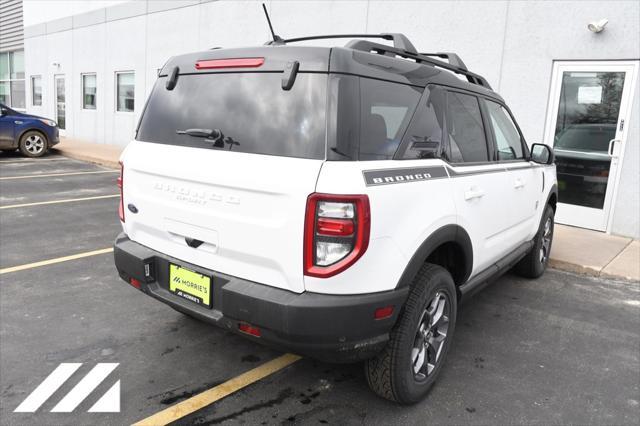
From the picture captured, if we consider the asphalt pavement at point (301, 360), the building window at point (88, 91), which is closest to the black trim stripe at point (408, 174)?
the asphalt pavement at point (301, 360)

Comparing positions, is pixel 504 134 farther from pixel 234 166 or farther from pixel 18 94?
pixel 18 94

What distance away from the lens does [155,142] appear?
3.02m

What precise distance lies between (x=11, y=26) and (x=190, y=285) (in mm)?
25375

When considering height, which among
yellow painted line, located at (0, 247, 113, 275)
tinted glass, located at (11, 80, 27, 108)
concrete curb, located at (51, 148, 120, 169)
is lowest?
yellow painted line, located at (0, 247, 113, 275)

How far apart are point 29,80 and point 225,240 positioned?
23033 millimetres

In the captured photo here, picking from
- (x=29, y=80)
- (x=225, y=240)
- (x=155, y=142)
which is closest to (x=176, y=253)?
(x=225, y=240)

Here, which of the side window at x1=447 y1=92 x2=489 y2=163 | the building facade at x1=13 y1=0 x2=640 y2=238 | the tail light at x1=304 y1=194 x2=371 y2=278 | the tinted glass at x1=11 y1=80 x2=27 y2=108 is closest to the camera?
the tail light at x1=304 y1=194 x2=371 y2=278

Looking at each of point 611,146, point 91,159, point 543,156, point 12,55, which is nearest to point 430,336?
point 543,156

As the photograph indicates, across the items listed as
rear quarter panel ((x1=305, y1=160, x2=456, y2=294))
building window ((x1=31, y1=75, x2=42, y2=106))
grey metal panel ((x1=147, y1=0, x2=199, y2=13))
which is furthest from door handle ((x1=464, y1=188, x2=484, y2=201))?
building window ((x1=31, y1=75, x2=42, y2=106))

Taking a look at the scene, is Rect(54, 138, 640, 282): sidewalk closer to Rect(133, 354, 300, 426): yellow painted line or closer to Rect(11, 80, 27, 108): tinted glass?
Rect(133, 354, 300, 426): yellow painted line

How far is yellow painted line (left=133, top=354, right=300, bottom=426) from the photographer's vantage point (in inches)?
105

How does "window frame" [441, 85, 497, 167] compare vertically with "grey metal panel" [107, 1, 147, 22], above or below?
below

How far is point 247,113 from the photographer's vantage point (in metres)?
2.57

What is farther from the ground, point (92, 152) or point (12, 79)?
point (12, 79)
